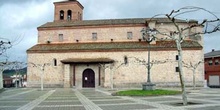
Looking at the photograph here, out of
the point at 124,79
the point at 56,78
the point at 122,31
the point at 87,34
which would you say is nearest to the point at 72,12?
the point at 87,34

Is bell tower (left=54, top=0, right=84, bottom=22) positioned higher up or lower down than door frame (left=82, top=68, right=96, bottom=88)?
higher up

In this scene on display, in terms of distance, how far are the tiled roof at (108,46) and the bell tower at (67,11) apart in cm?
942

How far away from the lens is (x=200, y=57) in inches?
1636

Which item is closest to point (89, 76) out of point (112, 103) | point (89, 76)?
point (89, 76)

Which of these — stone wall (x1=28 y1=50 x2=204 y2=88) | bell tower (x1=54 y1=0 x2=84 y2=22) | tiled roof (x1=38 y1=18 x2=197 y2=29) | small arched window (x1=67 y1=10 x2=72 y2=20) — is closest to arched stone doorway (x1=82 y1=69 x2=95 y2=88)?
stone wall (x1=28 y1=50 x2=204 y2=88)

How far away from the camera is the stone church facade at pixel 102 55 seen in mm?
41688

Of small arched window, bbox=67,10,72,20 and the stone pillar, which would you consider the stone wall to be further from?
small arched window, bbox=67,10,72,20

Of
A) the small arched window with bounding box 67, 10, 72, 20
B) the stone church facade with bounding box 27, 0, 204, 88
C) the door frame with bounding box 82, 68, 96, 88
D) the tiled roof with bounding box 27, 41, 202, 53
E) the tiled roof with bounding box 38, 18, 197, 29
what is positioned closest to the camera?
the stone church facade with bounding box 27, 0, 204, 88

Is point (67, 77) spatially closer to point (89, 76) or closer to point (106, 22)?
point (89, 76)

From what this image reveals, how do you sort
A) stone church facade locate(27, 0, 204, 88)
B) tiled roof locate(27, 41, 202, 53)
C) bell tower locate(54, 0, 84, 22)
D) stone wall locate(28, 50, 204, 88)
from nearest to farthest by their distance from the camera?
stone wall locate(28, 50, 204, 88) < stone church facade locate(27, 0, 204, 88) < tiled roof locate(27, 41, 202, 53) < bell tower locate(54, 0, 84, 22)

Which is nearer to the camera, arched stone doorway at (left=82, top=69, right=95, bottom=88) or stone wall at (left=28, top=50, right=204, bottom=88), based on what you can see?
stone wall at (left=28, top=50, right=204, bottom=88)

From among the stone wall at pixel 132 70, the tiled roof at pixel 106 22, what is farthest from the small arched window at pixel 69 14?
the stone wall at pixel 132 70

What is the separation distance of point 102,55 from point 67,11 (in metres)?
15.9

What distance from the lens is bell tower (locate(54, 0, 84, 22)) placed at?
54.2 m
